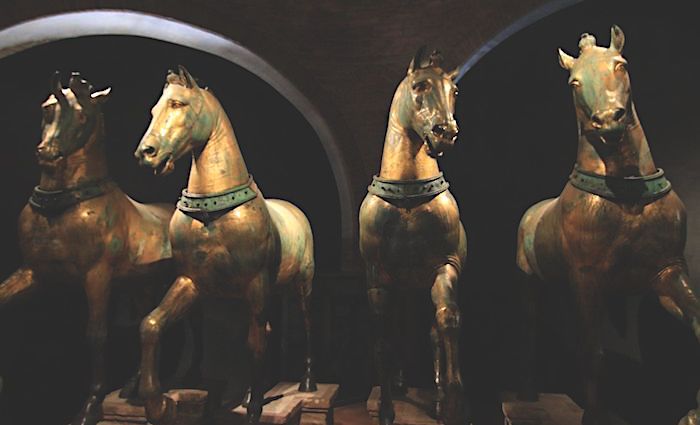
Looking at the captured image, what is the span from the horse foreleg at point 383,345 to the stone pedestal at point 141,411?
124 centimetres

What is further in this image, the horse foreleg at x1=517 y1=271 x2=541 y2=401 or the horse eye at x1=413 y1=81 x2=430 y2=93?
the horse foreleg at x1=517 y1=271 x2=541 y2=401

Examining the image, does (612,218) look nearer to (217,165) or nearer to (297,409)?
(217,165)

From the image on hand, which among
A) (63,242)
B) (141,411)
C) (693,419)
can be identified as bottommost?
(141,411)

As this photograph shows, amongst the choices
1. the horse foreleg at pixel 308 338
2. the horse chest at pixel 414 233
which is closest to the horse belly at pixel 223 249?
the horse chest at pixel 414 233

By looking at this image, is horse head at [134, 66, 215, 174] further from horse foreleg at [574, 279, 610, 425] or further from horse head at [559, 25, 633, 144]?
horse foreleg at [574, 279, 610, 425]

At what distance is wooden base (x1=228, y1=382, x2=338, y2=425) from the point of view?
4.04 meters

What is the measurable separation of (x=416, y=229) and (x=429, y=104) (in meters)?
0.72

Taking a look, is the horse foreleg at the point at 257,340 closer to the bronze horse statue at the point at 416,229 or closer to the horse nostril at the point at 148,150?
the bronze horse statue at the point at 416,229

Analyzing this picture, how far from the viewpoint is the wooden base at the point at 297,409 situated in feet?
13.3

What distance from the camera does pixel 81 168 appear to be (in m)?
4.09

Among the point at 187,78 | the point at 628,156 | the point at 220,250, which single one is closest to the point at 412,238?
the point at 220,250

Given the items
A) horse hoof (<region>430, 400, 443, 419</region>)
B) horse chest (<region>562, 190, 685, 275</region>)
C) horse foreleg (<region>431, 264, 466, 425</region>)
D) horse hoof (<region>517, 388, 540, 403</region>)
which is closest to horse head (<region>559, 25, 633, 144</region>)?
horse chest (<region>562, 190, 685, 275</region>)

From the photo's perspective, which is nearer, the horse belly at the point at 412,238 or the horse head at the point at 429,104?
the horse head at the point at 429,104

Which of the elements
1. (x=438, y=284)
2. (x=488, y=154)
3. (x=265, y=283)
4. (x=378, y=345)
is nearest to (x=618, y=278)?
(x=438, y=284)
